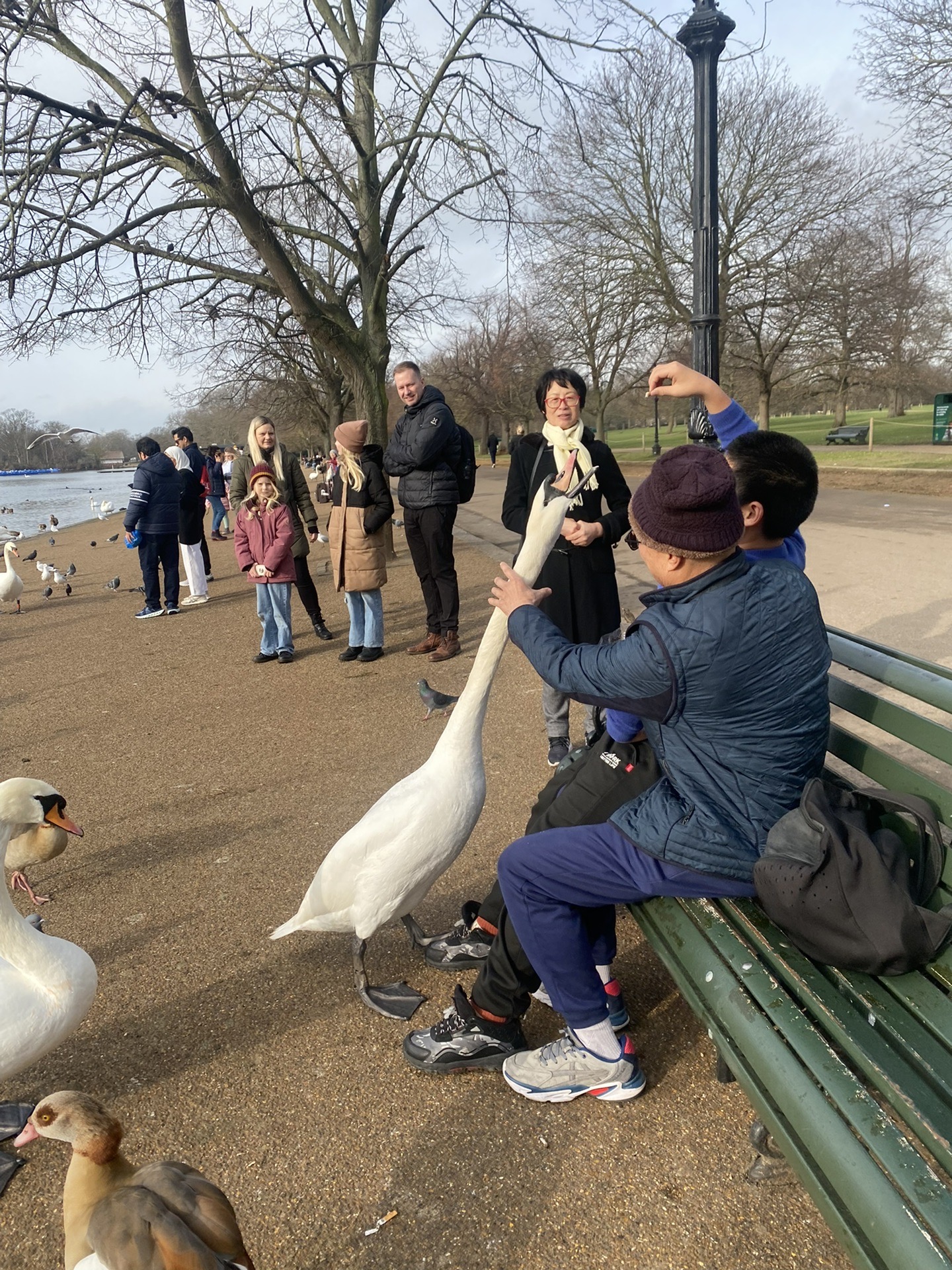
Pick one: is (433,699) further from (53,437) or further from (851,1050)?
(53,437)

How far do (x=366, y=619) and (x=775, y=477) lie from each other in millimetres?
4973

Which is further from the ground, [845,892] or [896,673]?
[896,673]

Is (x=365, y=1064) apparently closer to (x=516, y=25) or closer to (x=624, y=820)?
(x=624, y=820)

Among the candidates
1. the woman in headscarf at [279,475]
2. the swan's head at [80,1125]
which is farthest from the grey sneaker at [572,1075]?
the woman in headscarf at [279,475]

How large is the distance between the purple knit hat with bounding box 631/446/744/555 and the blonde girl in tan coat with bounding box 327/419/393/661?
15.7 feet

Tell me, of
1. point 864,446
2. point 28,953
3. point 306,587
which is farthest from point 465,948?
point 864,446

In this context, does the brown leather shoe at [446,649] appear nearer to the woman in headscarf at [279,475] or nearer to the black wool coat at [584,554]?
the woman in headscarf at [279,475]

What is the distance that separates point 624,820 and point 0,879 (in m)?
1.83

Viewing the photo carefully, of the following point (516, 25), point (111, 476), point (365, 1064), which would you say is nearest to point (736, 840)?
point (365, 1064)

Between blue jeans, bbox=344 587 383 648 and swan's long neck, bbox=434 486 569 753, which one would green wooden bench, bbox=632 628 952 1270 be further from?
blue jeans, bbox=344 587 383 648

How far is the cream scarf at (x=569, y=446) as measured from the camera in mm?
4066

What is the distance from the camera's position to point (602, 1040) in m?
2.29

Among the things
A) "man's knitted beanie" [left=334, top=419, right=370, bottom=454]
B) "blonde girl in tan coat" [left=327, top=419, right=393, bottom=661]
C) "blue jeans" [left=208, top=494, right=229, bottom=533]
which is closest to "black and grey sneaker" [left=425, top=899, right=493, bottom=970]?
"blonde girl in tan coat" [left=327, top=419, right=393, bottom=661]

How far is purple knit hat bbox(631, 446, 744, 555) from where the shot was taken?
75.2 inches
